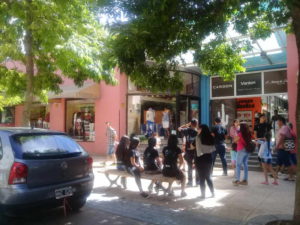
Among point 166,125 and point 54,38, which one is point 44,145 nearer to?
point 54,38

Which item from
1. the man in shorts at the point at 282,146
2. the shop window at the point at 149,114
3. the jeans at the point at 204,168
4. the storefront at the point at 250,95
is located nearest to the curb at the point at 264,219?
the jeans at the point at 204,168

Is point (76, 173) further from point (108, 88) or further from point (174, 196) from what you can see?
point (108, 88)

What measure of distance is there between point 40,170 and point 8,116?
63.0ft

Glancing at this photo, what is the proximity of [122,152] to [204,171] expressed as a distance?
1995 millimetres

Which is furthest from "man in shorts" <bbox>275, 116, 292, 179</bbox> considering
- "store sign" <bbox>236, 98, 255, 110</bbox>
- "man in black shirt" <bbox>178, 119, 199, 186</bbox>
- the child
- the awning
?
the awning

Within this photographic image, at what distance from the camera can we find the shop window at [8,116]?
21.6 metres

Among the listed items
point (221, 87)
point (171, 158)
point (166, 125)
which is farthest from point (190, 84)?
point (171, 158)

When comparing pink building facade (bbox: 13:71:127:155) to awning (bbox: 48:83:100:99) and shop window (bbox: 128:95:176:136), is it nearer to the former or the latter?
awning (bbox: 48:83:100:99)

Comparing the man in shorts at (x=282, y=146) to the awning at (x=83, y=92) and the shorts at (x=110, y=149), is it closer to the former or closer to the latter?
the shorts at (x=110, y=149)

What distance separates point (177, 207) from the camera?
6.05m

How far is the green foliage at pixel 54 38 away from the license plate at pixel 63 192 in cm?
303

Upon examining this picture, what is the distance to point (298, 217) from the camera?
4594 millimetres

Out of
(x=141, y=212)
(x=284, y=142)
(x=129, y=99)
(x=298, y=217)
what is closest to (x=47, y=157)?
(x=141, y=212)

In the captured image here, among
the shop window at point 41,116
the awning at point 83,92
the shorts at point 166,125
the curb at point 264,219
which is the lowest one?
the curb at point 264,219
